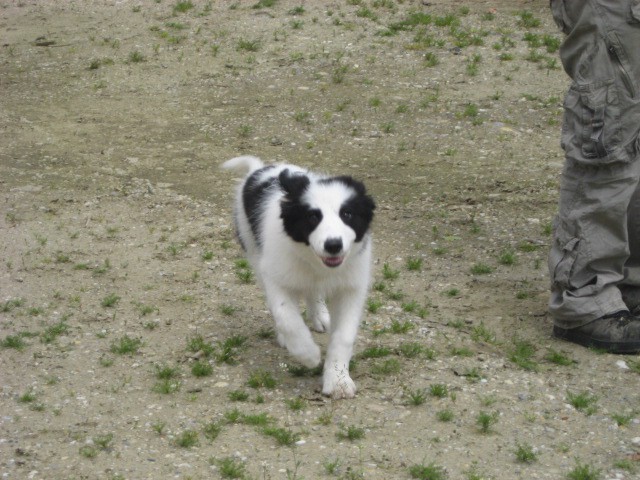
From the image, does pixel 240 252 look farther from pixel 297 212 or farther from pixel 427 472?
pixel 427 472

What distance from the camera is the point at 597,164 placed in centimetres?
589

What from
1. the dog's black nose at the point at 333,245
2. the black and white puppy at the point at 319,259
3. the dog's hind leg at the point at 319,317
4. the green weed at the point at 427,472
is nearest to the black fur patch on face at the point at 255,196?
the black and white puppy at the point at 319,259

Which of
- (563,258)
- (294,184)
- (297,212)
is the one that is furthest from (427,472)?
(563,258)

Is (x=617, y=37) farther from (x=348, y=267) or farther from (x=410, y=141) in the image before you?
(x=410, y=141)

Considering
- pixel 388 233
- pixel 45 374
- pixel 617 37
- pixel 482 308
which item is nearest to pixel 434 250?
pixel 388 233

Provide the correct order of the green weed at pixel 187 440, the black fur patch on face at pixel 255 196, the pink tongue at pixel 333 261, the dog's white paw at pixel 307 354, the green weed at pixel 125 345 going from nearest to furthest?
the green weed at pixel 187 440 → the pink tongue at pixel 333 261 → the dog's white paw at pixel 307 354 → the green weed at pixel 125 345 → the black fur patch on face at pixel 255 196

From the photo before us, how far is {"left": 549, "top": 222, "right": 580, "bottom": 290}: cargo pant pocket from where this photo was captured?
20.0 ft

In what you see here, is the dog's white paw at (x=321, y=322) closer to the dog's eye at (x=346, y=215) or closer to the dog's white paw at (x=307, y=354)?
the dog's white paw at (x=307, y=354)

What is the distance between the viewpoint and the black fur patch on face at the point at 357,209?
5.35 metres

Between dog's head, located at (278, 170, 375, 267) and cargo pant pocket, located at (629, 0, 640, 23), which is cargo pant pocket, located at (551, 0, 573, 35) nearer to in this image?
cargo pant pocket, located at (629, 0, 640, 23)

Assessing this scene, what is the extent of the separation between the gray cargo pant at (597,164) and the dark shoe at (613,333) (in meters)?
0.04

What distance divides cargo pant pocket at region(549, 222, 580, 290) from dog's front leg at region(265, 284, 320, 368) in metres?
1.56

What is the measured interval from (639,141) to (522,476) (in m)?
2.17

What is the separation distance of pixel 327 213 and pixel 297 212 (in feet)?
0.57
